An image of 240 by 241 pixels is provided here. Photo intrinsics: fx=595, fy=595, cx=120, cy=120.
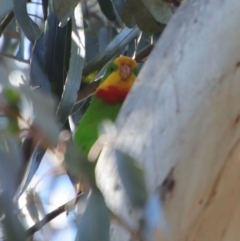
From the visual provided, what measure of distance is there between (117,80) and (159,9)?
22.2 inches

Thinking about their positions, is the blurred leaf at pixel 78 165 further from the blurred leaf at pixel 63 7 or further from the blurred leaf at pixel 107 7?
the blurred leaf at pixel 107 7

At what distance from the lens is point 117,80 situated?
2.11m

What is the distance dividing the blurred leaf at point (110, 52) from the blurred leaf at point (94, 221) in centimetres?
110

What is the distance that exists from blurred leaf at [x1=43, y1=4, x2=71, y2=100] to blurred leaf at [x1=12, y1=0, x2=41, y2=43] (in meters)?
0.07

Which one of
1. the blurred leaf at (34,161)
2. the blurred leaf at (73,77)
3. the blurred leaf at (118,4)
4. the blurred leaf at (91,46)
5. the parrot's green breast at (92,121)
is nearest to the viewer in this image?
the blurred leaf at (34,161)

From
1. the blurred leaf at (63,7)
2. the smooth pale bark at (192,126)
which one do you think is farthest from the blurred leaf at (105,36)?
the smooth pale bark at (192,126)

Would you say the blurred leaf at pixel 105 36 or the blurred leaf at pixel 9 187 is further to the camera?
the blurred leaf at pixel 105 36

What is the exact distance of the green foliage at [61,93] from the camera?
0.75m

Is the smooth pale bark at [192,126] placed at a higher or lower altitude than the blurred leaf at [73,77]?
higher

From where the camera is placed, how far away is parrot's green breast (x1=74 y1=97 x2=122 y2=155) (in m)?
1.80

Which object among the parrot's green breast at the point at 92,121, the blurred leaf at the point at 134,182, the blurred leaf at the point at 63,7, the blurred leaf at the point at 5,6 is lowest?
the parrot's green breast at the point at 92,121

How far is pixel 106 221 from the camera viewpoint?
746mm

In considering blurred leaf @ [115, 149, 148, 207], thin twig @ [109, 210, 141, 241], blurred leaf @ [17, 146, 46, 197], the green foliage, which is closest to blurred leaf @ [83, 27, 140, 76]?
the green foliage

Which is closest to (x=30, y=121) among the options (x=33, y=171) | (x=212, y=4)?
(x=212, y=4)
